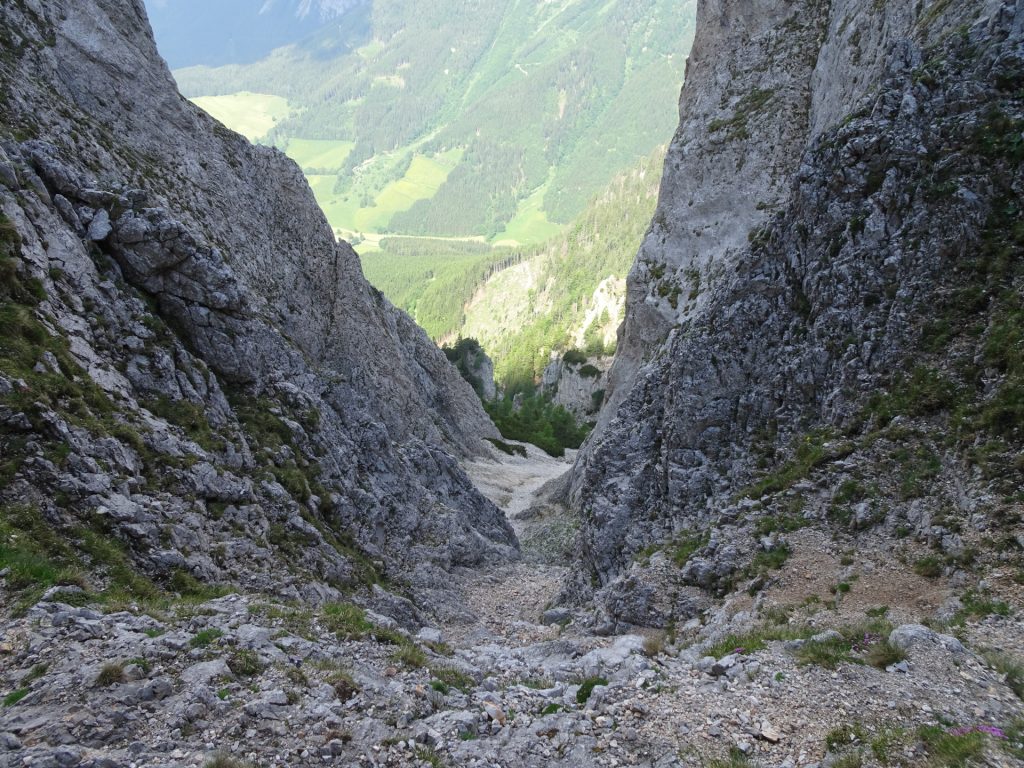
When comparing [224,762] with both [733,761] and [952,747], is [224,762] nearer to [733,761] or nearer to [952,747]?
[733,761]

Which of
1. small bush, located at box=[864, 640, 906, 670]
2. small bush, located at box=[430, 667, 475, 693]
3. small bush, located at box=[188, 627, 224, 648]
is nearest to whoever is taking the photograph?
small bush, located at box=[864, 640, 906, 670]

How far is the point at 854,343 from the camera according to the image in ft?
63.0

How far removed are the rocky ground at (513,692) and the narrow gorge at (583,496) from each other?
0.21 ft

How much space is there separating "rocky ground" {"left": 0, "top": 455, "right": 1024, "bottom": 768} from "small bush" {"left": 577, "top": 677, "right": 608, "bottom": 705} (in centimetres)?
5

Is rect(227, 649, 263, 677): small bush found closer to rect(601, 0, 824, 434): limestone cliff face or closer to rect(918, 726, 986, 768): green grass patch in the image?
rect(918, 726, 986, 768): green grass patch

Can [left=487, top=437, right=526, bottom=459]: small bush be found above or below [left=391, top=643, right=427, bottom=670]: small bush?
above

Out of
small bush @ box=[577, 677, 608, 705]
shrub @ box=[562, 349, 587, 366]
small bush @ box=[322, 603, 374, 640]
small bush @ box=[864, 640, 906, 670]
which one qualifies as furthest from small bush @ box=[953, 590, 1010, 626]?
shrub @ box=[562, 349, 587, 366]

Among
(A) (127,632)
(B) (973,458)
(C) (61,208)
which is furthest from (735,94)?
(A) (127,632)

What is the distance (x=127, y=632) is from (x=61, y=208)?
53.3 feet

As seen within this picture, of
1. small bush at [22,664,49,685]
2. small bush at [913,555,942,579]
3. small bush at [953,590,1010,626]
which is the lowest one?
small bush at [22,664,49,685]

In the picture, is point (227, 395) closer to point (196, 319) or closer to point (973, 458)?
point (196, 319)

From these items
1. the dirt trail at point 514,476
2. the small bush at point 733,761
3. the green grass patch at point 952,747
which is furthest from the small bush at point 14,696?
the dirt trail at point 514,476

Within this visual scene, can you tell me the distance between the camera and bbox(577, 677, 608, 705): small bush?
38.3ft

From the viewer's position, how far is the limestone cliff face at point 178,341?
1603 centimetres
